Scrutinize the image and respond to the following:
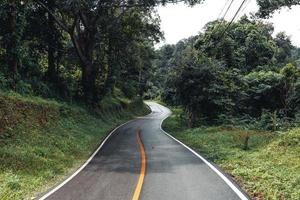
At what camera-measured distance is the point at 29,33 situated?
29.9m

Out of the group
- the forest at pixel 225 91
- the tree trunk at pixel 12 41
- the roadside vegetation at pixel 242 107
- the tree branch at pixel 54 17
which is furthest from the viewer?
the forest at pixel 225 91

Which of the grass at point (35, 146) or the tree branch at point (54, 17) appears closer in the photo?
the grass at point (35, 146)

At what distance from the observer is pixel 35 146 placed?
15.6 meters

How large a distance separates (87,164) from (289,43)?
79208 mm

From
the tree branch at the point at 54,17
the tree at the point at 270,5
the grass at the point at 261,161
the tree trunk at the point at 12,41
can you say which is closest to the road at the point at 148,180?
the grass at the point at 261,161

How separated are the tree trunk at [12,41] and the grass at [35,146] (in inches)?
99.5

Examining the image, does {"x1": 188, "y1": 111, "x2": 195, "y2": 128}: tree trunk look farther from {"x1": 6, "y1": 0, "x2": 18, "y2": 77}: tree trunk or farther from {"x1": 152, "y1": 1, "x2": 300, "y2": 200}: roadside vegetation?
{"x1": 6, "y1": 0, "x2": 18, "y2": 77}: tree trunk

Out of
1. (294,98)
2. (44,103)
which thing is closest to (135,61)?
(294,98)

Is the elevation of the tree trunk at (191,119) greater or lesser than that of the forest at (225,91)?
lesser

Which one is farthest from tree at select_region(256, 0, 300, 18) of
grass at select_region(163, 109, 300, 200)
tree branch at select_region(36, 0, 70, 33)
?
tree branch at select_region(36, 0, 70, 33)

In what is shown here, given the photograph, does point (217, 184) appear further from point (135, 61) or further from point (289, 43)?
point (289, 43)

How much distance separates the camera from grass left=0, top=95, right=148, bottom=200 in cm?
1111

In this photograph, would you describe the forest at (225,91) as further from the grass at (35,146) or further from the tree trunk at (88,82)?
the grass at (35,146)

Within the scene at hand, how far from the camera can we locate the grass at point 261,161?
973cm
